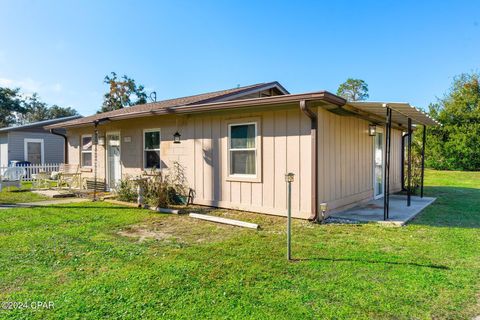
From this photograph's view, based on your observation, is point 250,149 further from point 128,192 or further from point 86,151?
point 86,151

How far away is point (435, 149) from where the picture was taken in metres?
20.7

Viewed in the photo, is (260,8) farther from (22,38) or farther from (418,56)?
(418,56)

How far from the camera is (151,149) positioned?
9.02m

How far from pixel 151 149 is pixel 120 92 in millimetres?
26128

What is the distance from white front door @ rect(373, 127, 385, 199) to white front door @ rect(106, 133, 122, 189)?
8038mm

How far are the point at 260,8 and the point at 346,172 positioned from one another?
8.42 metres

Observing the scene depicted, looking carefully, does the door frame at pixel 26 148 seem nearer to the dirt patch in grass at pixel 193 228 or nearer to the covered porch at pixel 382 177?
the dirt patch in grass at pixel 193 228

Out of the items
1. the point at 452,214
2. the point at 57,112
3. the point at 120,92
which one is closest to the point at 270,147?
the point at 452,214

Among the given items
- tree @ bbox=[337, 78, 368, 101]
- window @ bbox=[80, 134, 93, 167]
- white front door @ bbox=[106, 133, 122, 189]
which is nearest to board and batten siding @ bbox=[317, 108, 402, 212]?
white front door @ bbox=[106, 133, 122, 189]

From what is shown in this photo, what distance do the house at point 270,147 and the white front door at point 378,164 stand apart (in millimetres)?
30

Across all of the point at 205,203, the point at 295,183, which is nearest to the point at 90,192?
the point at 205,203

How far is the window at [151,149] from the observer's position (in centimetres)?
888

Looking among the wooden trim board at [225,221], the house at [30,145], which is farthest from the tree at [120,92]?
the wooden trim board at [225,221]

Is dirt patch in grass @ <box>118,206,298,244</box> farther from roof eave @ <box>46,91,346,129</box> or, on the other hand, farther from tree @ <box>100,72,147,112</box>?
tree @ <box>100,72,147,112</box>
